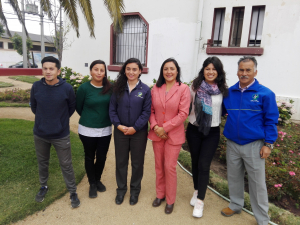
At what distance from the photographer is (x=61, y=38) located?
385 inches

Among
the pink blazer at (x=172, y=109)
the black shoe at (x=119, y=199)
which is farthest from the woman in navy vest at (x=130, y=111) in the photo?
the black shoe at (x=119, y=199)

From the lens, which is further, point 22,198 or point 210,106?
point 22,198

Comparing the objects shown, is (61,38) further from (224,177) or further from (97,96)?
(224,177)

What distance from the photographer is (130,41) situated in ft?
30.3

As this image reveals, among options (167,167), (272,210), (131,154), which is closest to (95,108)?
(131,154)

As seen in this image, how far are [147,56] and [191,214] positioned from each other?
697 cm

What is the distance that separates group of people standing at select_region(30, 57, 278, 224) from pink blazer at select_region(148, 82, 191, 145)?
12 millimetres

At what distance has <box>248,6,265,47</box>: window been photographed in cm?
705

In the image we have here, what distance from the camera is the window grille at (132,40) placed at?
8.95 metres

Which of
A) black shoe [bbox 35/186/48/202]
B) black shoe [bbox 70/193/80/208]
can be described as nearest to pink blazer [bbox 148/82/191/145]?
black shoe [bbox 70/193/80/208]

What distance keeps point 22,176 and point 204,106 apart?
9.58 ft

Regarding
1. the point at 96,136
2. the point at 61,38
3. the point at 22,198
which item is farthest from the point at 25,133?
the point at 61,38

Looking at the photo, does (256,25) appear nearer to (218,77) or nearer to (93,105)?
(218,77)

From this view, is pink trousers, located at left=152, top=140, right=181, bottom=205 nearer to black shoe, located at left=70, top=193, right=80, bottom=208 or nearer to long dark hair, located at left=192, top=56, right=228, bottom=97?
long dark hair, located at left=192, top=56, right=228, bottom=97
